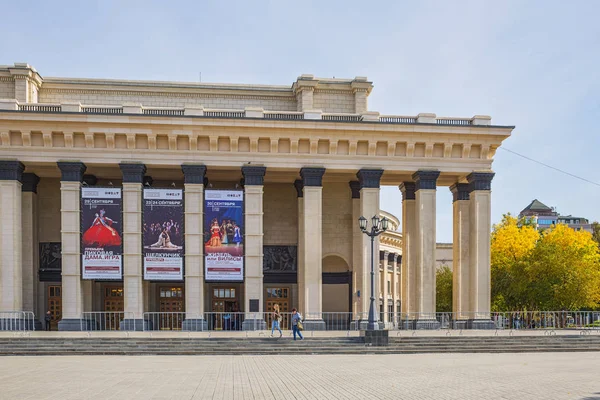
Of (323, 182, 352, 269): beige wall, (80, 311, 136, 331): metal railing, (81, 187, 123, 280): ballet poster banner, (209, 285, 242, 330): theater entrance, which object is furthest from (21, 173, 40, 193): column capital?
(323, 182, 352, 269): beige wall

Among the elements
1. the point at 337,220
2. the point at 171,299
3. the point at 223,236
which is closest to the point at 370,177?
the point at 337,220

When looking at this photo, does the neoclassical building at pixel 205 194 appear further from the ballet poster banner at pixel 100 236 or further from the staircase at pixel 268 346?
the staircase at pixel 268 346

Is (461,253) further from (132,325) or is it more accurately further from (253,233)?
(132,325)

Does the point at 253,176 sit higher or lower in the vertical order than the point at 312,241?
higher

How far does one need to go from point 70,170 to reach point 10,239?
4.73 meters

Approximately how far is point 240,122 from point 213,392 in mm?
21294

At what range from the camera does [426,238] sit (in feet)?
117

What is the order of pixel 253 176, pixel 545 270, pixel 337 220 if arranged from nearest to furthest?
pixel 253 176, pixel 337 220, pixel 545 270

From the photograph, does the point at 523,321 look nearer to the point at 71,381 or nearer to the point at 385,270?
the point at 385,270

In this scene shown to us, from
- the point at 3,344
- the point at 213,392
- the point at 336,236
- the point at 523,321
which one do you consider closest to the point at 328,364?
the point at 213,392

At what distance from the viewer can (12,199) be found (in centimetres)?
3328

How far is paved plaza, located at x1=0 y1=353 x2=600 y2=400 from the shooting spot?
14328 millimetres

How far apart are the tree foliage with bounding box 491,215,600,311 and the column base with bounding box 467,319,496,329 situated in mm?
11148

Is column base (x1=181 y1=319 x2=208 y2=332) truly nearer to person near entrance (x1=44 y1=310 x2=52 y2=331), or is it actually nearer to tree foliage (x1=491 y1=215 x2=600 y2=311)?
person near entrance (x1=44 y1=310 x2=52 y2=331)
